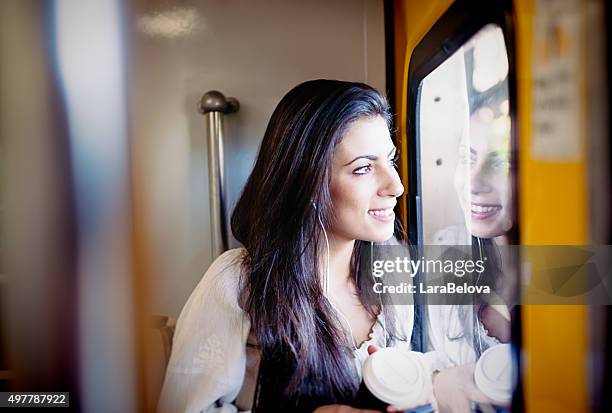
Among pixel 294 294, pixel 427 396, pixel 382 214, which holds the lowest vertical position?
pixel 427 396

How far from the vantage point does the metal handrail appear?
2.65ft

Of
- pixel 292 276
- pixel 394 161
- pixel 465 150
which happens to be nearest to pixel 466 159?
pixel 465 150

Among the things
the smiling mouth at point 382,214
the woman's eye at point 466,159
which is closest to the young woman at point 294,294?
the smiling mouth at point 382,214

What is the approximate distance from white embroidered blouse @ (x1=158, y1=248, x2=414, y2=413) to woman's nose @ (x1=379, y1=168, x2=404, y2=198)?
19cm

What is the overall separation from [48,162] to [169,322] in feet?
1.13

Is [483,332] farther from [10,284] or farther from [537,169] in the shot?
[10,284]

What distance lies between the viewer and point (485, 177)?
77 cm

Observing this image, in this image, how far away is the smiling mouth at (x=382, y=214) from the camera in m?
0.77

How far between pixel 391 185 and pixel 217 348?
38 cm

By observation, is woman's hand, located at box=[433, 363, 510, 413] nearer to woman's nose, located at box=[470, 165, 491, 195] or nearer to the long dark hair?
the long dark hair

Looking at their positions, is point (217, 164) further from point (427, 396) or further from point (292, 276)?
point (427, 396)

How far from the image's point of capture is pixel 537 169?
741mm

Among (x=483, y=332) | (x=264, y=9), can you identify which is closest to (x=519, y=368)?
(x=483, y=332)

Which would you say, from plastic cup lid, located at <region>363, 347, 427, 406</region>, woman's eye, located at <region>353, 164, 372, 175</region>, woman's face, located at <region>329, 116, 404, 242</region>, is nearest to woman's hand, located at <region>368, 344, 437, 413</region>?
plastic cup lid, located at <region>363, 347, 427, 406</region>
